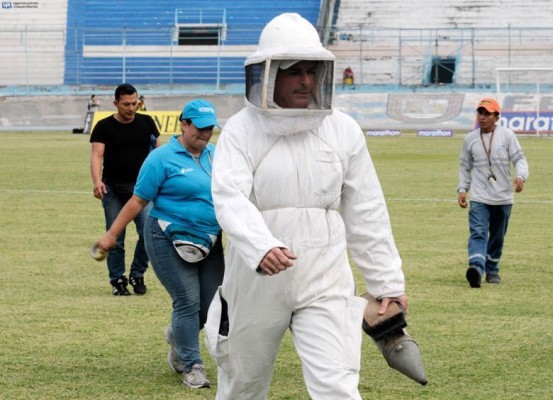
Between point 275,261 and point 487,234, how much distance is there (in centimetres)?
785

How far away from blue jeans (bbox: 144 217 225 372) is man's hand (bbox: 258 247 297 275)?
2.89 metres

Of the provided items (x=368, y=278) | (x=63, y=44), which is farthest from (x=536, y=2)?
(x=368, y=278)

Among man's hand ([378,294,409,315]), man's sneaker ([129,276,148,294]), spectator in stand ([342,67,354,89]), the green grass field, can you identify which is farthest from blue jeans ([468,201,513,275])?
spectator in stand ([342,67,354,89])

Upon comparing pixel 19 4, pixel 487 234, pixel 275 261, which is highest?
pixel 19 4

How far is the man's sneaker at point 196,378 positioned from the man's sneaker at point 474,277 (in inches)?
189

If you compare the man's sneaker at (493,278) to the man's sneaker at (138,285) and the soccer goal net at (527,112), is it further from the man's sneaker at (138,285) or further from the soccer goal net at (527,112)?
the soccer goal net at (527,112)

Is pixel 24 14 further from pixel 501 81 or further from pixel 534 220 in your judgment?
pixel 534 220

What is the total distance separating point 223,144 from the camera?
213 inches

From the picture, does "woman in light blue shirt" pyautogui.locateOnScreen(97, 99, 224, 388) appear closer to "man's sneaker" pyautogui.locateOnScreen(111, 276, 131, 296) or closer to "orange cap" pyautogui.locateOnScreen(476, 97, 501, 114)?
"man's sneaker" pyautogui.locateOnScreen(111, 276, 131, 296)

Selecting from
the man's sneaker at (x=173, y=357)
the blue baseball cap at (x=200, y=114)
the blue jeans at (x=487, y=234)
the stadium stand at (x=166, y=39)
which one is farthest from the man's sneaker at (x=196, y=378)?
the stadium stand at (x=166, y=39)

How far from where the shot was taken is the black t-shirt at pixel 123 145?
37.7ft

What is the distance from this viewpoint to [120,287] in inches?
462

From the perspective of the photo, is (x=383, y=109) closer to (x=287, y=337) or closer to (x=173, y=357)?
(x=287, y=337)

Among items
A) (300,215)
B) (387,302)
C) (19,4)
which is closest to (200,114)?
(300,215)
